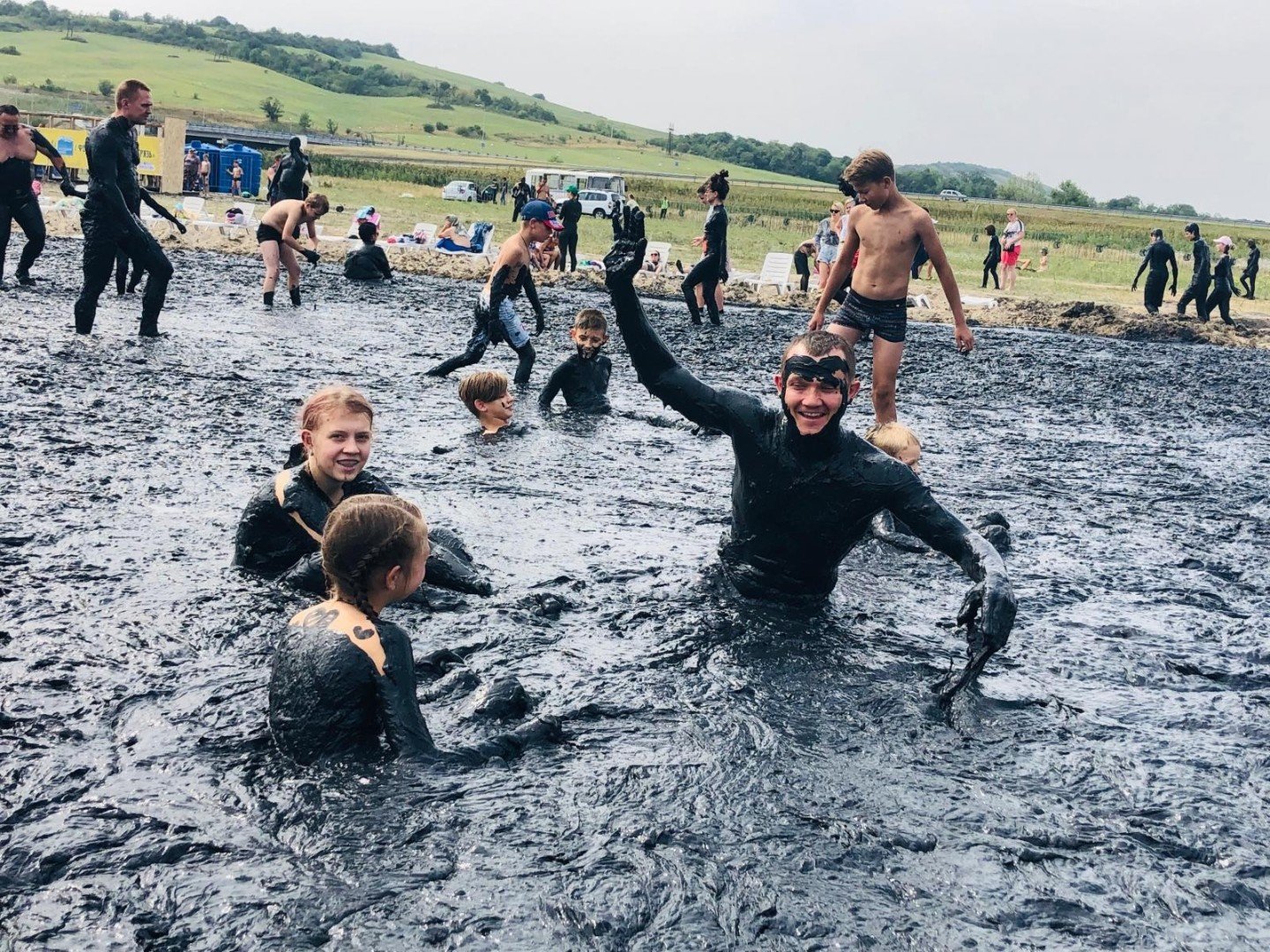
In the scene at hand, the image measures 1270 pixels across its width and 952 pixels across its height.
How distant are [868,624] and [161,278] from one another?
840cm

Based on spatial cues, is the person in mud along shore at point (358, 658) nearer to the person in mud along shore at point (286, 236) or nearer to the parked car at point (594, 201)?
the person in mud along shore at point (286, 236)

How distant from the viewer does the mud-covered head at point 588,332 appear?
948 cm

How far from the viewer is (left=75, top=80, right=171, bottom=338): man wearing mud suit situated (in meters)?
10.6

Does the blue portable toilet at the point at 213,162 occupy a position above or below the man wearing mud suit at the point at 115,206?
above

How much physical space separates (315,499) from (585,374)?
494 centimetres

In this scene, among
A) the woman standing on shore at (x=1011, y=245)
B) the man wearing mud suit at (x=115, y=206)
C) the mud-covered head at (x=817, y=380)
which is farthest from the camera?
the woman standing on shore at (x=1011, y=245)

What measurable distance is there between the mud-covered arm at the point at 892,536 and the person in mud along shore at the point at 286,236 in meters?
9.97

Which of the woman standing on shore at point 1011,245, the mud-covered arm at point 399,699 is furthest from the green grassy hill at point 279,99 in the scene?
the mud-covered arm at point 399,699

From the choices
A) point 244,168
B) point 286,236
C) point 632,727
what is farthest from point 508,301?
point 244,168

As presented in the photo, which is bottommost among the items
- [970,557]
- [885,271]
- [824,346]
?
[970,557]

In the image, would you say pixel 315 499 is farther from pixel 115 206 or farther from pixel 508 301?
pixel 115 206

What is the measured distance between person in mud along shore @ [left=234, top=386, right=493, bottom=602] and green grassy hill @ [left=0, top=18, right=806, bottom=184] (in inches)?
4261

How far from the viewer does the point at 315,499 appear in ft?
16.6

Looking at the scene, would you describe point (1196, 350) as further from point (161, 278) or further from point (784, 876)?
point (784, 876)
